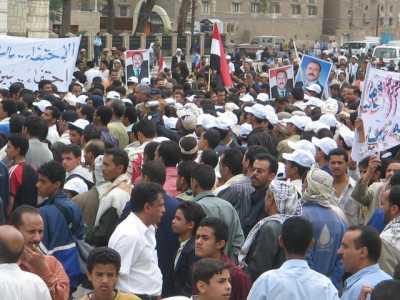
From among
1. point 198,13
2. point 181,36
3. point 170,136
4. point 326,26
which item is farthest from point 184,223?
point 326,26

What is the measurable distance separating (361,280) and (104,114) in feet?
20.6

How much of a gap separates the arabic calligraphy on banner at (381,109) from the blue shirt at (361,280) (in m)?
3.76

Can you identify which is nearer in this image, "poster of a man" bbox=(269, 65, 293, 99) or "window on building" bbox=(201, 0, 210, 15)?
"poster of a man" bbox=(269, 65, 293, 99)

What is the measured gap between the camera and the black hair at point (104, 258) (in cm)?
665

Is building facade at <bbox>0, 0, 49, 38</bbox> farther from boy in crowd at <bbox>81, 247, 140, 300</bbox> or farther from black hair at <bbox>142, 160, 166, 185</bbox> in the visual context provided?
boy in crowd at <bbox>81, 247, 140, 300</bbox>

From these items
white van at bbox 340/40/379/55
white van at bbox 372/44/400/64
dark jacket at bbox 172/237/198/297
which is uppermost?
dark jacket at bbox 172/237/198/297

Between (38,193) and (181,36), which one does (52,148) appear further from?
(181,36)

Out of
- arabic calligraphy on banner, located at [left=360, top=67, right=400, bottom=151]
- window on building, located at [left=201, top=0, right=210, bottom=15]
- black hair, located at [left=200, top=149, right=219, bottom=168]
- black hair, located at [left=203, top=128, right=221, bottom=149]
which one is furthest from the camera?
window on building, located at [left=201, top=0, right=210, bottom=15]

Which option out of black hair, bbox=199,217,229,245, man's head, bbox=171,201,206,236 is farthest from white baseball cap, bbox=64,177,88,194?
black hair, bbox=199,217,229,245

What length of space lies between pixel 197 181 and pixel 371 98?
9.99ft

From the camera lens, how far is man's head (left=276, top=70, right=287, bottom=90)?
20.3m

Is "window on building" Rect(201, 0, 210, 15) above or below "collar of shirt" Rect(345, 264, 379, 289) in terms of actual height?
above

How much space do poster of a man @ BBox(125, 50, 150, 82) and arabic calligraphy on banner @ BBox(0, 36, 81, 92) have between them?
140 inches

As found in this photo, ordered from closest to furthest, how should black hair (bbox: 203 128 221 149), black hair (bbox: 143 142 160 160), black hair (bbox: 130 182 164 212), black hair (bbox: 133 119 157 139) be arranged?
black hair (bbox: 130 182 164 212)
black hair (bbox: 143 142 160 160)
black hair (bbox: 133 119 157 139)
black hair (bbox: 203 128 221 149)
